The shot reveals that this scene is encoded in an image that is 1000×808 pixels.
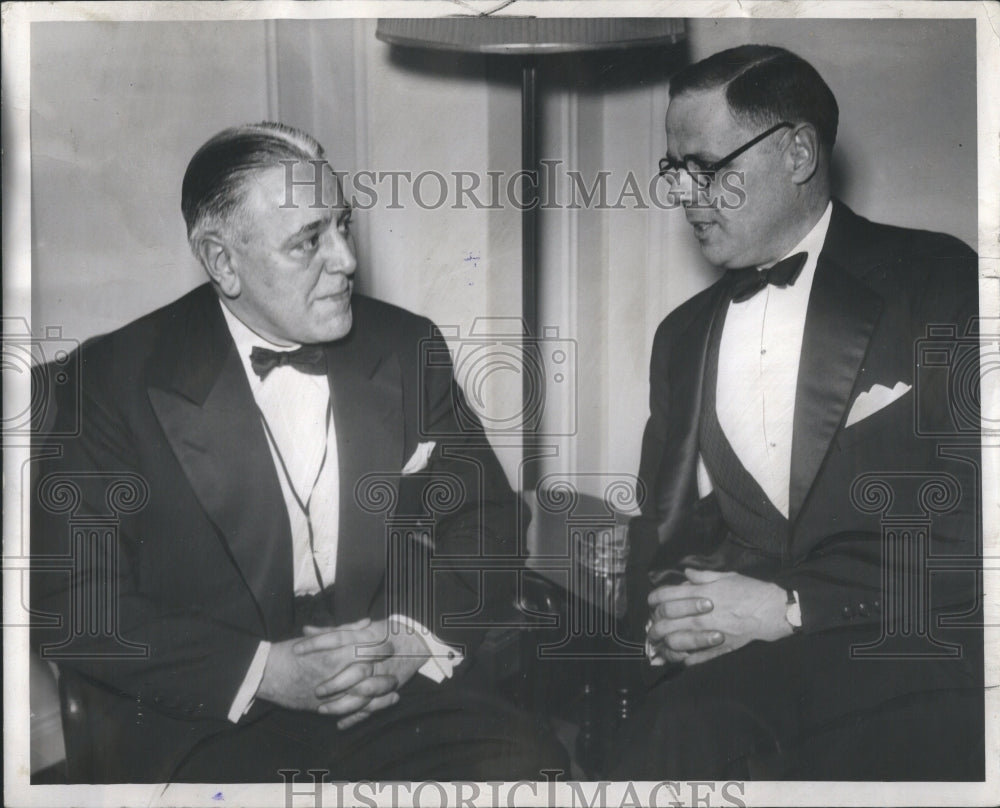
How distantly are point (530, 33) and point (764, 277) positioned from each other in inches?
29.5

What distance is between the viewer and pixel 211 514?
2.21 metres

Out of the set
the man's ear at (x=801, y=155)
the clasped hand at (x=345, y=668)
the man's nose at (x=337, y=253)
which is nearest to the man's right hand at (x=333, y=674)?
the clasped hand at (x=345, y=668)

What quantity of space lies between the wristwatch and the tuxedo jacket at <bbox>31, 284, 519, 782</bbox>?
0.61m

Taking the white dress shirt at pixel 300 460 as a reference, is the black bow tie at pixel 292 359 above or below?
above

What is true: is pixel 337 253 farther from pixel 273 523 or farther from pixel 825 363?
pixel 825 363

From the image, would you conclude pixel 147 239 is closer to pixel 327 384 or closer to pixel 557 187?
pixel 327 384

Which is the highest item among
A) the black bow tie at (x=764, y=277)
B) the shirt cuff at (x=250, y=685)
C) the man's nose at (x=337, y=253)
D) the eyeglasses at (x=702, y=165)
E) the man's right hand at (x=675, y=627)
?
the eyeglasses at (x=702, y=165)

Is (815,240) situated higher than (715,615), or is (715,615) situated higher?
(815,240)

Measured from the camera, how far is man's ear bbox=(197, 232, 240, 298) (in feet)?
7.20

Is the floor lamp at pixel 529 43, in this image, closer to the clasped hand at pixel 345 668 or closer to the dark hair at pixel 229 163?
the dark hair at pixel 229 163

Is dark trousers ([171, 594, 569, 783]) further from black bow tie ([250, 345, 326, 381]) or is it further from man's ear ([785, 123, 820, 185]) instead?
man's ear ([785, 123, 820, 185])

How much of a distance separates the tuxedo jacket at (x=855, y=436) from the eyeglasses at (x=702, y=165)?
0.23 m

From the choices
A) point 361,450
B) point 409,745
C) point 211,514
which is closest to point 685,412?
point 361,450

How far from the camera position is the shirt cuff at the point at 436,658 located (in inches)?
87.7
